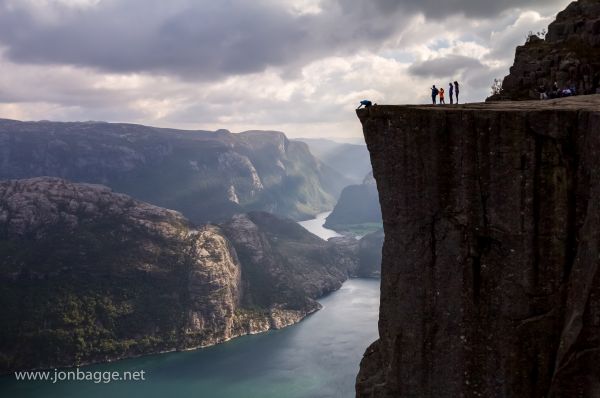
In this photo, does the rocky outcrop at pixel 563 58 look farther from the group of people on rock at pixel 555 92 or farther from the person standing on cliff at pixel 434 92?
the person standing on cliff at pixel 434 92

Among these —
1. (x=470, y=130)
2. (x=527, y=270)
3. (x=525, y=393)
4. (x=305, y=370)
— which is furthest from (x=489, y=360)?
(x=305, y=370)

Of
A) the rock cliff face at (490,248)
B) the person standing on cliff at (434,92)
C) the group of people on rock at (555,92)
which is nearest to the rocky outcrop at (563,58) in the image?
the group of people on rock at (555,92)

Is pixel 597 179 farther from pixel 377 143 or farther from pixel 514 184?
pixel 377 143

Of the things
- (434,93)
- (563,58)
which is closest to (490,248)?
(434,93)

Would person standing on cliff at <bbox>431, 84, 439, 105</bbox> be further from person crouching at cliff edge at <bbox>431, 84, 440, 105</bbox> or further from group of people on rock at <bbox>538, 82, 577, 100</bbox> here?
group of people on rock at <bbox>538, 82, 577, 100</bbox>

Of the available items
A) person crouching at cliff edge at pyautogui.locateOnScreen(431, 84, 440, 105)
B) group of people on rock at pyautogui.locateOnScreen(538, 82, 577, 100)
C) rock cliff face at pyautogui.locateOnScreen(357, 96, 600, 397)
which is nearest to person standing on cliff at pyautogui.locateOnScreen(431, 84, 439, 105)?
person crouching at cliff edge at pyautogui.locateOnScreen(431, 84, 440, 105)

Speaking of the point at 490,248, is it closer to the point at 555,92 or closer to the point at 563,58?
the point at 555,92

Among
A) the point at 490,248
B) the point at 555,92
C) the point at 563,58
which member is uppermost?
the point at 563,58
